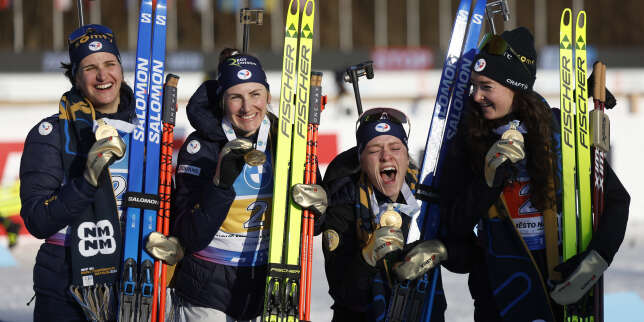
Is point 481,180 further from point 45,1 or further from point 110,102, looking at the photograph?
point 45,1

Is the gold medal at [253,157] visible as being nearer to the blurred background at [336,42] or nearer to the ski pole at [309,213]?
the ski pole at [309,213]

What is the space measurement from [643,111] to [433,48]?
4.18 m

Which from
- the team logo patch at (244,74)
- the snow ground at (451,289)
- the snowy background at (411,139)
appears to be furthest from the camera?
the snowy background at (411,139)

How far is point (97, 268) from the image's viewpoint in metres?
A: 2.94

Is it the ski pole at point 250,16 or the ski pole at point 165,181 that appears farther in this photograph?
the ski pole at point 250,16

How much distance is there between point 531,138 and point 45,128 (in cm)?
175

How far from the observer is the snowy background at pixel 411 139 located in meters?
5.59

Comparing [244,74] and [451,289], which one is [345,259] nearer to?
[244,74]

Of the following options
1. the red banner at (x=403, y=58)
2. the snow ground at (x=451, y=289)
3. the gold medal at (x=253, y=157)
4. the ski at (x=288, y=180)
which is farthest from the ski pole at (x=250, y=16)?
the red banner at (x=403, y=58)

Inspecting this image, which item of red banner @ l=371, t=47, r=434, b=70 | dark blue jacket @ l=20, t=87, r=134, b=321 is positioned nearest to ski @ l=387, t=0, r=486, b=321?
dark blue jacket @ l=20, t=87, r=134, b=321

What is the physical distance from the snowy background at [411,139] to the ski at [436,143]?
2116mm

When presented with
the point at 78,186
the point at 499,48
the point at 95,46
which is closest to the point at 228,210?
the point at 78,186

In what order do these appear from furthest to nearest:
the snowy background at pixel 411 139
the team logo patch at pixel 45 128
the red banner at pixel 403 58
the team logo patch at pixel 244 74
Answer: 1. the red banner at pixel 403 58
2. the snowy background at pixel 411 139
3. the team logo patch at pixel 244 74
4. the team logo patch at pixel 45 128

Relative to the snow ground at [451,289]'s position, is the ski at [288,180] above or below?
above
